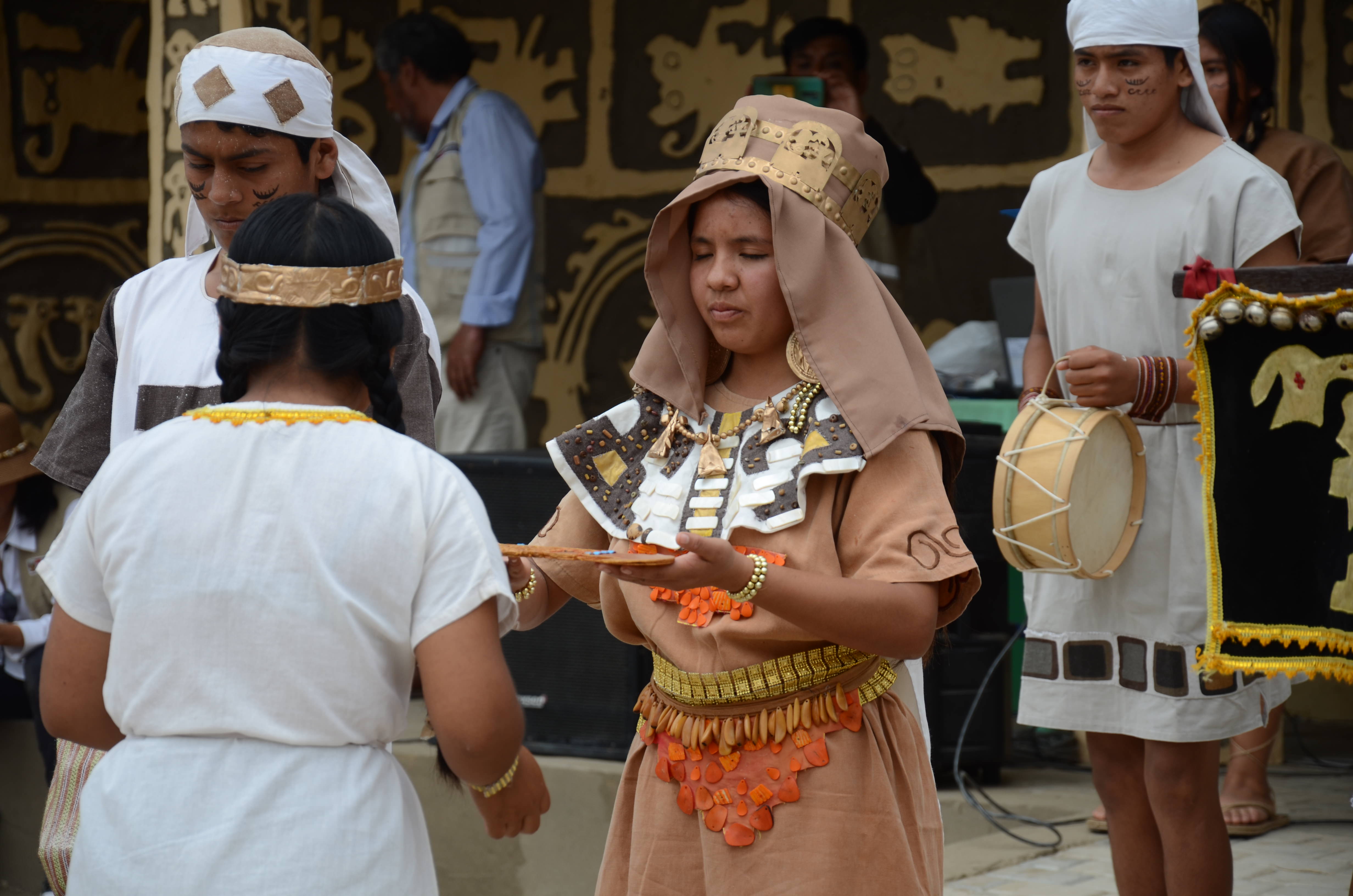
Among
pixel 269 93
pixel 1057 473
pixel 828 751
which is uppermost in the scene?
pixel 269 93

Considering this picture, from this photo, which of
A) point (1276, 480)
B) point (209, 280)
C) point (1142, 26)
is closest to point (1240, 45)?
point (1142, 26)

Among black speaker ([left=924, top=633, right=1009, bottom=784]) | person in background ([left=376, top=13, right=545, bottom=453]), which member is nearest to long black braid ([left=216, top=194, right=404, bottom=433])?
black speaker ([left=924, top=633, right=1009, bottom=784])

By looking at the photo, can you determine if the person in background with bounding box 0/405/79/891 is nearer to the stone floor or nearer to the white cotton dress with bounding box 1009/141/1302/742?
the stone floor

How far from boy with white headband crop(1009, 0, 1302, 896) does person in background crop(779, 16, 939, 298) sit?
257 cm

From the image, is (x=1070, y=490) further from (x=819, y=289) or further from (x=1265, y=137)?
(x=1265, y=137)

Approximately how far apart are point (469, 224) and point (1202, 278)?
3811mm

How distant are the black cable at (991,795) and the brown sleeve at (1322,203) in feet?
5.10

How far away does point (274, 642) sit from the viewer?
5.94 feet

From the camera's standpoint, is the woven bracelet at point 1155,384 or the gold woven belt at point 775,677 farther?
the woven bracelet at point 1155,384

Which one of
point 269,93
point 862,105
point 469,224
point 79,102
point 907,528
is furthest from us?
point 79,102

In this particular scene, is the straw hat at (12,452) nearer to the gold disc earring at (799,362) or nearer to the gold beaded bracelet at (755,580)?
the gold disc earring at (799,362)

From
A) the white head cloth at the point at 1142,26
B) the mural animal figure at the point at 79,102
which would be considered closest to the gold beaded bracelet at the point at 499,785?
the white head cloth at the point at 1142,26

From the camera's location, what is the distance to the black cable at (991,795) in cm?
456

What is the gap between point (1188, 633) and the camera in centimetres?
336
